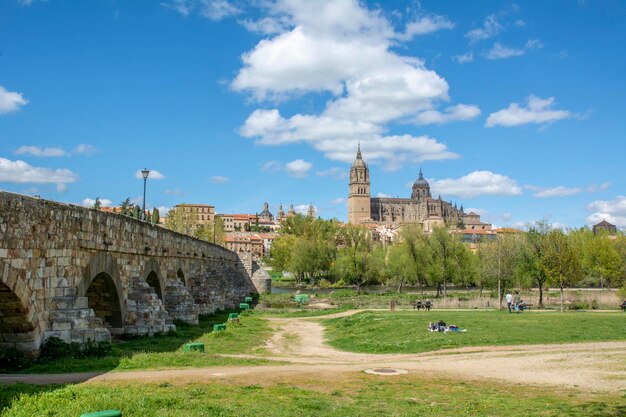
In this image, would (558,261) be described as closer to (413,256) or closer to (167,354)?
(413,256)

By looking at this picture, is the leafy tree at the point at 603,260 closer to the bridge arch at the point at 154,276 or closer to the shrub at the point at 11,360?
the bridge arch at the point at 154,276

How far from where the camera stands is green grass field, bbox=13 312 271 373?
12.5 meters

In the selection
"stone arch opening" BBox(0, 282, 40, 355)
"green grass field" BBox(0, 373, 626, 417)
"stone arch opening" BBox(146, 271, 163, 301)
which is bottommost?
"green grass field" BBox(0, 373, 626, 417)

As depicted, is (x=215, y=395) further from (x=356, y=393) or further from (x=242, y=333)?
(x=242, y=333)

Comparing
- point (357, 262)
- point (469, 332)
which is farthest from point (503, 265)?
point (469, 332)

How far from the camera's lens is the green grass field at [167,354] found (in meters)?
12.5

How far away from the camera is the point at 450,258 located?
193 feet

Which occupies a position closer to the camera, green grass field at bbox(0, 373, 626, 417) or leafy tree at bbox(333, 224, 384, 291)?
green grass field at bbox(0, 373, 626, 417)

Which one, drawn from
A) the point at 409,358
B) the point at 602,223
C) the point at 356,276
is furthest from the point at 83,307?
the point at 602,223

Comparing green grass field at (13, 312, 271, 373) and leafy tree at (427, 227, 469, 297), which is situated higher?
leafy tree at (427, 227, 469, 297)

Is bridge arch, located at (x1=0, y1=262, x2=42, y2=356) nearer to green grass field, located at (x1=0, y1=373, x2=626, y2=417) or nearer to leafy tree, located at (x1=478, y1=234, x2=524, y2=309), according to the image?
green grass field, located at (x1=0, y1=373, x2=626, y2=417)

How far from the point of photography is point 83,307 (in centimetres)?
1442

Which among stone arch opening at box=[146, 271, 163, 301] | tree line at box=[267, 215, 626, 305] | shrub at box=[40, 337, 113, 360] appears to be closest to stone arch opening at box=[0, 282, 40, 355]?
shrub at box=[40, 337, 113, 360]

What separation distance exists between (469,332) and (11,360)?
1631cm
